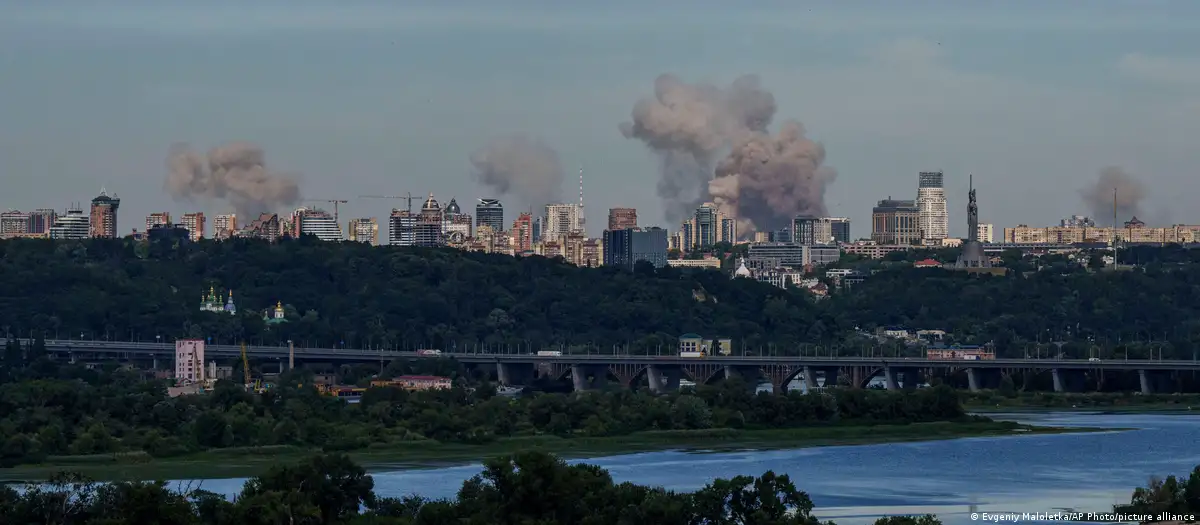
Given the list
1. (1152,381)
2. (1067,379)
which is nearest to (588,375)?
(1067,379)

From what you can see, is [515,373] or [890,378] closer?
[890,378]

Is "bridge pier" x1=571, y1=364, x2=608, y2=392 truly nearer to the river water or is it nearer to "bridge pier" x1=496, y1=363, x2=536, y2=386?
"bridge pier" x1=496, y1=363, x2=536, y2=386

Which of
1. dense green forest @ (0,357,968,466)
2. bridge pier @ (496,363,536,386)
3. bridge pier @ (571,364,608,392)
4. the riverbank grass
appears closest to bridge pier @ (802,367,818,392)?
bridge pier @ (571,364,608,392)

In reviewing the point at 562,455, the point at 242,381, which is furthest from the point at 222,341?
the point at 562,455

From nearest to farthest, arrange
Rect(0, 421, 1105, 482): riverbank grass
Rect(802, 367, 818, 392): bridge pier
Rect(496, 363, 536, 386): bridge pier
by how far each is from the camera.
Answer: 1. Rect(0, 421, 1105, 482): riverbank grass
2. Rect(802, 367, 818, 392): bridge pier
3. Rect(496, 363, 536, 386): bridge pier

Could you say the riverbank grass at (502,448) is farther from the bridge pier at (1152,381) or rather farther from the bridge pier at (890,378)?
the bridge pier at (890,378)

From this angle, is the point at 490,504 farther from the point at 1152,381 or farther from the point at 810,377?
the point at 810,377
